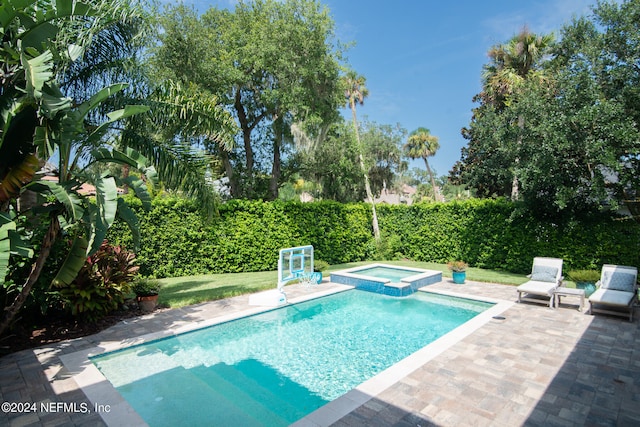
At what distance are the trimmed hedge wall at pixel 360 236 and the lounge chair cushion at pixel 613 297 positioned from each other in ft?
15.7

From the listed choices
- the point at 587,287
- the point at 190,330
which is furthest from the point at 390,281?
the point at 190,330

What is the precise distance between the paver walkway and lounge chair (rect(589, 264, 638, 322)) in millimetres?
618

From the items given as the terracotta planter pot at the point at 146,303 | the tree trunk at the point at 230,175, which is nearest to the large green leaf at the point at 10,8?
the terracotta planter pot at the point at 146,303

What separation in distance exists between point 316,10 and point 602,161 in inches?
554

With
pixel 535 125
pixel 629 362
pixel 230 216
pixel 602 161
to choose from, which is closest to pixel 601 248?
pixel 602 161

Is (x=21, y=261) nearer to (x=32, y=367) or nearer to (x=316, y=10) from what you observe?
(x=32, y=367)

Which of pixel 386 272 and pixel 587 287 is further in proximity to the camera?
pixel 386 272

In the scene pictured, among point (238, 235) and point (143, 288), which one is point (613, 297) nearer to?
point (143, 288)

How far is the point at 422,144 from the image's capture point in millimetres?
38125

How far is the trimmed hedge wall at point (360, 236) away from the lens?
44.1ft

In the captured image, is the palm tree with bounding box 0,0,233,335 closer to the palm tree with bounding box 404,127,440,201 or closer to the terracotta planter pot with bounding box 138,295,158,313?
the terracotta planter pot with bounding box 138,295,158,313

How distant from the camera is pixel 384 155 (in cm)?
2955

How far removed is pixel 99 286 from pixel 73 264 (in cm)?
173

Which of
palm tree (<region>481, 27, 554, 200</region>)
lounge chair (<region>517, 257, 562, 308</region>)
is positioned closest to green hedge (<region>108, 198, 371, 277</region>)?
palm tree (<region>481, 27, 554, 200</region>)
